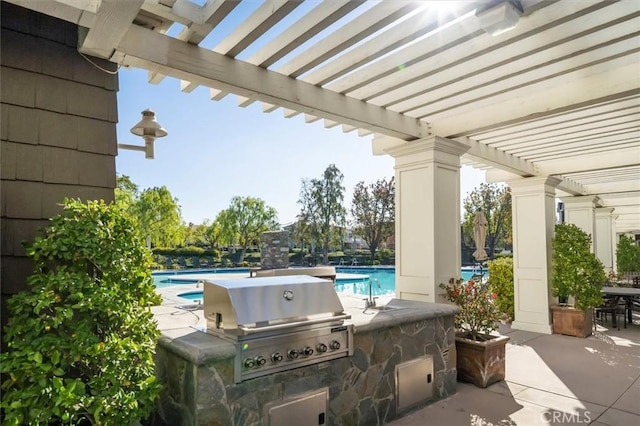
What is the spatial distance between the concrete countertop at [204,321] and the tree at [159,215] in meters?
19.6

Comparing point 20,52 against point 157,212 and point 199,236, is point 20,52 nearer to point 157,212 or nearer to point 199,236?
point 157,212

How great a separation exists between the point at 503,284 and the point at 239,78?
22.1 feet

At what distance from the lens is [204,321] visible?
3.11 m

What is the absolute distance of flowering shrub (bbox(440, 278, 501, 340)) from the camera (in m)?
4.20

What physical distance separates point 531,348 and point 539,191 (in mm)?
2796

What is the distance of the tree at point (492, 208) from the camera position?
21625 millimetres

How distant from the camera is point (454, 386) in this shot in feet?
Result: 12.9

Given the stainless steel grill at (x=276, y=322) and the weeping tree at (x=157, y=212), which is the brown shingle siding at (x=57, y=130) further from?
the weeping tree at (x=157, y=212)

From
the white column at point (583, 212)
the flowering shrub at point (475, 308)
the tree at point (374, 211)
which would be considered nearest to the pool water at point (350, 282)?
the white column at point (583, 212)

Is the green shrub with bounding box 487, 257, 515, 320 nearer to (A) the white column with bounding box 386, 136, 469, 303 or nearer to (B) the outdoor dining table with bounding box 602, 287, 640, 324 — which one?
(B) the outdoor dining table with bounding box 602, 287, 640, 324

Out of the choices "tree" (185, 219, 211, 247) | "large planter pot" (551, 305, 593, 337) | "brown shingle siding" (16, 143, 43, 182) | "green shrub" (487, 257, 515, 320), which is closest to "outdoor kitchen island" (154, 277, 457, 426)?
"brown shingle siding" (16, 143, 43, 182)

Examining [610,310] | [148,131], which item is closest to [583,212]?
[610,310]

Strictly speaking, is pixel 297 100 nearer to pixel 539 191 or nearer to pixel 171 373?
pixel 171 373

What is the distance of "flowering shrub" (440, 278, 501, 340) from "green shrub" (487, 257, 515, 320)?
3.41 meters
